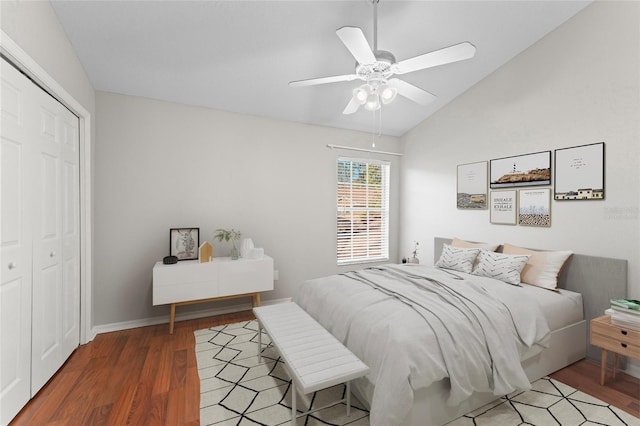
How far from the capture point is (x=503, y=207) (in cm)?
331

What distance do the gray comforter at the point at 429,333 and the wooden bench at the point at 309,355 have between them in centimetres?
15

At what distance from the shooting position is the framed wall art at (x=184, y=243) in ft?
10.6

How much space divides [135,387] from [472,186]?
13.1 feet

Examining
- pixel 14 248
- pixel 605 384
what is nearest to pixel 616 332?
pixel 605 384

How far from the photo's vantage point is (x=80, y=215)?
2.69 metres

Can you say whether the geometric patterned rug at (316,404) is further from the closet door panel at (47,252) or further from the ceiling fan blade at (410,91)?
the ceiling fan blade at (410,91)

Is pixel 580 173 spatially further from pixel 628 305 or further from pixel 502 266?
pixel 628 305

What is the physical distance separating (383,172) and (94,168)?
387 cm

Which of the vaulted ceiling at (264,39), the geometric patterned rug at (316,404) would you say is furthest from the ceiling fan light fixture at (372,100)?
the geometric patterned rug at (316,404)

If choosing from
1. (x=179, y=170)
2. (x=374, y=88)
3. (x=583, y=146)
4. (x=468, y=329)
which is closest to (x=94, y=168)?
(x=179, y=170)

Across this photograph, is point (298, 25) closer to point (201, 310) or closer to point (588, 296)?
point (201, 310)

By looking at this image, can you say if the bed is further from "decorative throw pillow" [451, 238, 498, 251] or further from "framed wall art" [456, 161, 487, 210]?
"framed wall art" [456, 161, 487, 210]

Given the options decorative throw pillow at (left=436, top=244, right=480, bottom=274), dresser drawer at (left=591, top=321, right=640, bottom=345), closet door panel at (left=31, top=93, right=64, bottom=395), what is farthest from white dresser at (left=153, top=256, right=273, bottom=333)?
dresser drawer at (left=591, top=321, right=640, bottom=345)

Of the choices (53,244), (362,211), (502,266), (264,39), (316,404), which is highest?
(264,39)
